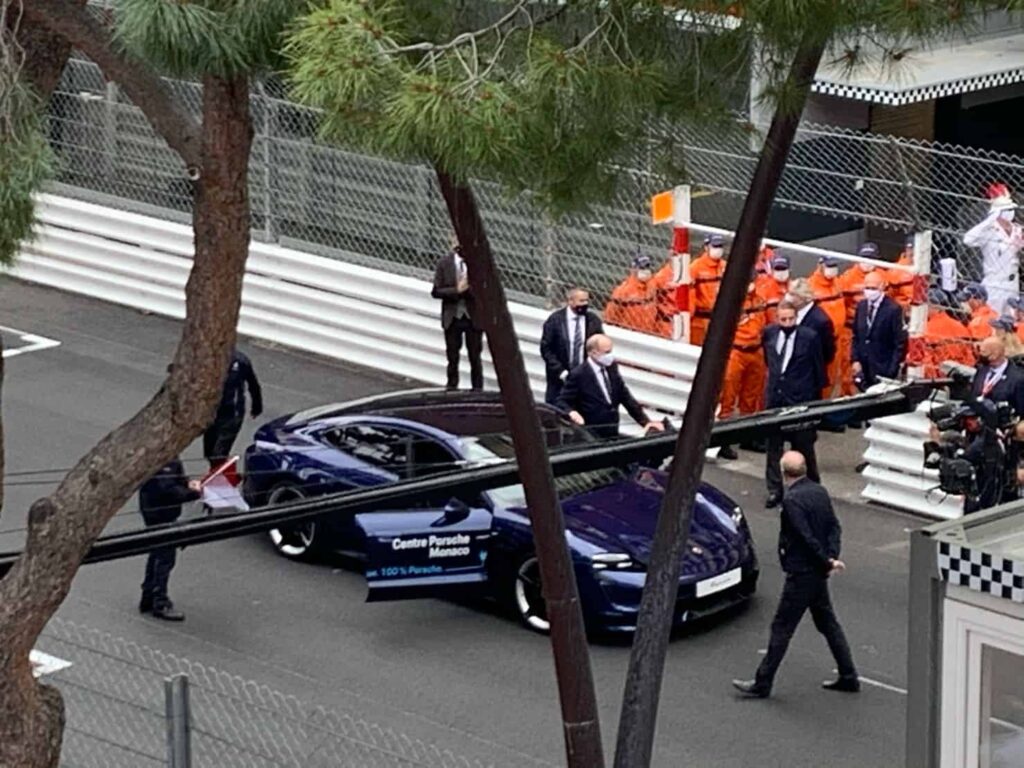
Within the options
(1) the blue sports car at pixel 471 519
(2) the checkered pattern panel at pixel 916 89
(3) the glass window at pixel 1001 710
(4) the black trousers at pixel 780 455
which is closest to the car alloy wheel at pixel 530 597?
(1) the blue sports car at pixel 471 519

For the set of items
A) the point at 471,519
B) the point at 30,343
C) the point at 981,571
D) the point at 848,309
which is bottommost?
the point at 30,343

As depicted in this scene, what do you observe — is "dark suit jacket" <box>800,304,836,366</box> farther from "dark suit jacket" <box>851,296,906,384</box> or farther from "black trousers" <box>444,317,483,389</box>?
"black trousers" <box>444,317,483,389</box>

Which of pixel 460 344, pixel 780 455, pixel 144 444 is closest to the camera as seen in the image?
pixel 144 444

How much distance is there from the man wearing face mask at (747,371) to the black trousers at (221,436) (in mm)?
3975

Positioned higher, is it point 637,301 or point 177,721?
point 637,301

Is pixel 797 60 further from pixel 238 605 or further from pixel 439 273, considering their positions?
pixel 439 273

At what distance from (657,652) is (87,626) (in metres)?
6.21

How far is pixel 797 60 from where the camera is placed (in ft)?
27.1

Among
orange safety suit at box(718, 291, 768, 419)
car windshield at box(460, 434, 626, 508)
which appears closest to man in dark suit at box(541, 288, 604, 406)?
orange safety suit at box(718, 291, 768, 419)

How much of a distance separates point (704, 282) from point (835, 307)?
44.1 inches

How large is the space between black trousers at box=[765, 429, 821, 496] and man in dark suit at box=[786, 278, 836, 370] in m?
0.74

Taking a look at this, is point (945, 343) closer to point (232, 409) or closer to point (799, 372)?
point (799, 372)

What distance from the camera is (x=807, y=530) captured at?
13.0 metres

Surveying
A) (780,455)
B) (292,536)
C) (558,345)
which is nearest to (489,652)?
(292,536)
